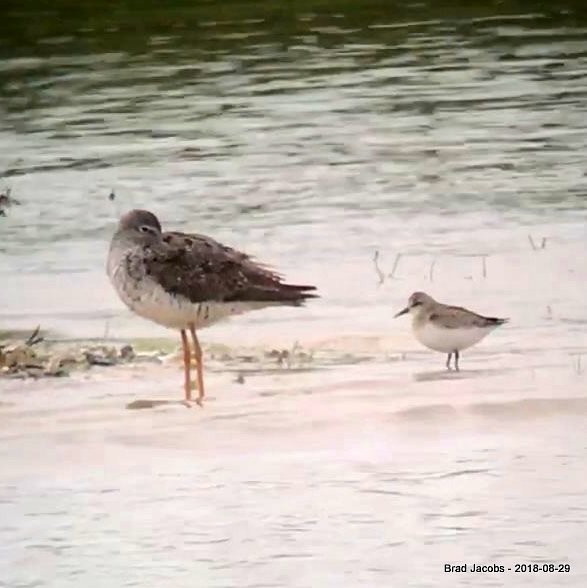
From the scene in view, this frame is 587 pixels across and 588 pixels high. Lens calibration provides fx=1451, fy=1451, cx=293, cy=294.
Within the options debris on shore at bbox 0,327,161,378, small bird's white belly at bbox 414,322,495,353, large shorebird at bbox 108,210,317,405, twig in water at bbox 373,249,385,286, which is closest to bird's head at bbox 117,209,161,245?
large shorebird at bbox 108,210,317,405

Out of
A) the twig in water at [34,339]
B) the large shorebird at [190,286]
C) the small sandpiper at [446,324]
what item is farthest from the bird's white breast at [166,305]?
the small sandpiper at [446,324]

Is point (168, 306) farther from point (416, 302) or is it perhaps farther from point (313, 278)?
point (416, 302)

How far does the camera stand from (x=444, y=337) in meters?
2.59

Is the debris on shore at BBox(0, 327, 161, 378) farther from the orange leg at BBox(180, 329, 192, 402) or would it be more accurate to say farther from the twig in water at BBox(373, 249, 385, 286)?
the twig in water at BBox(373, 249, 385, 286)

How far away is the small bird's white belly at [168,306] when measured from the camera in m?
2.62

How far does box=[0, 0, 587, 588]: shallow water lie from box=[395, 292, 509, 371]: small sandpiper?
0.02 metres

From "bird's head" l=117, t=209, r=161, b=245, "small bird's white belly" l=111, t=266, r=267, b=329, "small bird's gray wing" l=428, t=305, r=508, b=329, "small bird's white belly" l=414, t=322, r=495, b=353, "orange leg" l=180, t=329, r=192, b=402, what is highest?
"bird's head" l=117, t=209, r=161, b=245

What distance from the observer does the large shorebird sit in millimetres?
2617

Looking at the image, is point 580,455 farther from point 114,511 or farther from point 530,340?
point 114,511

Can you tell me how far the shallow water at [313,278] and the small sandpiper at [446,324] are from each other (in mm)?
20

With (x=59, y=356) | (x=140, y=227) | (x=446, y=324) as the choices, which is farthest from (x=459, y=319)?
(x=59, y=356)

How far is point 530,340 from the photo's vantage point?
2.61 m

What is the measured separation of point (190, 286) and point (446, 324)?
1.53 ft

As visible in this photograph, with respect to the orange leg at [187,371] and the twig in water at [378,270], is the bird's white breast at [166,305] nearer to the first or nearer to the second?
the orange leg at [187,371]
